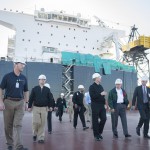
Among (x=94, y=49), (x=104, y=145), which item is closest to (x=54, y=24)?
(x=94, y=49)

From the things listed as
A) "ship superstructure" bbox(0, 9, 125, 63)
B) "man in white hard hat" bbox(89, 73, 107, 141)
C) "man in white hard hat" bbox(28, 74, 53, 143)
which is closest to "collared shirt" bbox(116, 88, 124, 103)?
"man in white hard hat" bbox(89, 73, 107, 141)

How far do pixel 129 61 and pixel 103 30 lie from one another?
683 centimetres

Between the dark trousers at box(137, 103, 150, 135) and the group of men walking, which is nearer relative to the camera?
the group of men walking

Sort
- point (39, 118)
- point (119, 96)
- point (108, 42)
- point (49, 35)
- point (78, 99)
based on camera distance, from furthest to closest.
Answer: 1. point (108, 42)
2. point (49, 35)
3. point (78, 99)
4. point (119, 96)
5. point (39, 118)

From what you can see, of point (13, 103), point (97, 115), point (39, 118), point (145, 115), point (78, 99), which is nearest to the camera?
point (13, 103)

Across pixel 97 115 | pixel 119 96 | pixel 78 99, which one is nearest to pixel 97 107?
pixel 97 115

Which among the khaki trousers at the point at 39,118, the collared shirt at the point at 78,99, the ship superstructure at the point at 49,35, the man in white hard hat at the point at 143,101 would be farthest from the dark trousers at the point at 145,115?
the ship superstructure at the point at 49,35

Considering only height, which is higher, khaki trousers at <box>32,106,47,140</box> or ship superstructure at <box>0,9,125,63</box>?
ship superstructure at <box>0,9,125,63</box>

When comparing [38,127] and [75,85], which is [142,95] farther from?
[75,85]

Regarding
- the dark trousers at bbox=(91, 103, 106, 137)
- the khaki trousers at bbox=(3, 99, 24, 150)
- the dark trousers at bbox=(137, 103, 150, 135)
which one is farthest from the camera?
the dark trousers at bbox=(137, 103, 150, 135)

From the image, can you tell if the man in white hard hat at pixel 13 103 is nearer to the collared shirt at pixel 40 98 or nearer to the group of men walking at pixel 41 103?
the group of men walking at pixel 41 103

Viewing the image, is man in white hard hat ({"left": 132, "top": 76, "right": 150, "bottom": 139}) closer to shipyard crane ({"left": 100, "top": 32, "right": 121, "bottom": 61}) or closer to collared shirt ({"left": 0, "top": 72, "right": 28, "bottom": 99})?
collared shirt ({"left": 0, "top": 72, "right": 28, "bottom": 99})

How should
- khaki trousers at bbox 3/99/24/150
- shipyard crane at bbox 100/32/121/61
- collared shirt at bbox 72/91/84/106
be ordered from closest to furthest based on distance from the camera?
khaki trousers at bbox 3/99/24/150 → collared shirt at bbox 72/91/84/106 → shipyard crane at bbox 100/32/121/61

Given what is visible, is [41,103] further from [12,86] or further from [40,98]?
[12,86]
